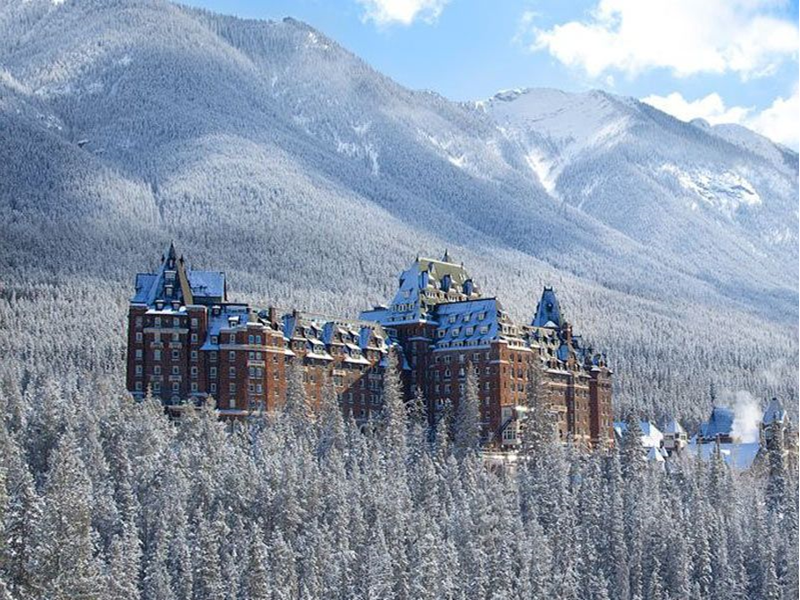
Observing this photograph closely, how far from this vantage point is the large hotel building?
410 feet

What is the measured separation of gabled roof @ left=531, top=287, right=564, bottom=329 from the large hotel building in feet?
0.52

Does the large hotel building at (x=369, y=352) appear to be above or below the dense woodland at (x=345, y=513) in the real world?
above

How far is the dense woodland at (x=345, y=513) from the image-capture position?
299 feet

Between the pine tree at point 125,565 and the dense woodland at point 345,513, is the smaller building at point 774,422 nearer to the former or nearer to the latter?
the dense woodland at point 345,513

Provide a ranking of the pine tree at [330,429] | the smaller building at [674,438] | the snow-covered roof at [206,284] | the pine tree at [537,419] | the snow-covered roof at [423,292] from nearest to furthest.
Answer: the pine tree at [330,429], the pine tree at [537,419], the snow-covered roof at [206,284], the snow-covered roof at [423,292], the smaller building at [674,438]

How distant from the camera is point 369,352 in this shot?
137 m

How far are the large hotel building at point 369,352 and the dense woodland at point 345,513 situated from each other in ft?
13.6

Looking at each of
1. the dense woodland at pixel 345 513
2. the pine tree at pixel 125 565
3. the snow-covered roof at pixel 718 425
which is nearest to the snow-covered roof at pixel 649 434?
the snow-covered roof at pixel 718 425

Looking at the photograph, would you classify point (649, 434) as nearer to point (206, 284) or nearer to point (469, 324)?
point (469, 324)

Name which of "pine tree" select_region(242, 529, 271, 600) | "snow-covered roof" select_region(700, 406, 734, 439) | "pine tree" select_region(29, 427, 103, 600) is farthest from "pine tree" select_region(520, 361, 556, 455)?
"snow-covered roof" select_region(700, 406, 734, 439)

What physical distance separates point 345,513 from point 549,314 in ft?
191

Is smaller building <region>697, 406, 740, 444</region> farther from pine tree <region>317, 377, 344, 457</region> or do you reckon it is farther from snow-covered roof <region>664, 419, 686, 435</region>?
pine tree <region>317, 377, 344, 457</region>

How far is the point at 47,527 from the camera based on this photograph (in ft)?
261

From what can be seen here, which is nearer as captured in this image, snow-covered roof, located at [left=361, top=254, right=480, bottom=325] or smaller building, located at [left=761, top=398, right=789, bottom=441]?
snow-covered roof, located at [left=361, top=254, right=480, bottom=325]
